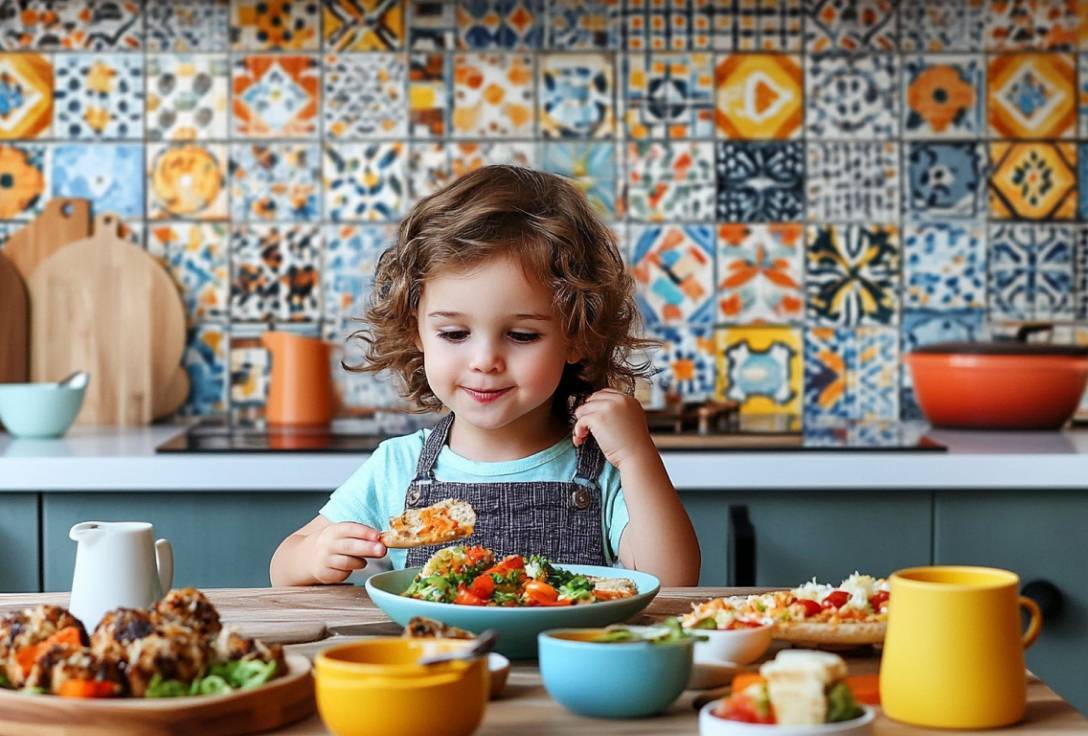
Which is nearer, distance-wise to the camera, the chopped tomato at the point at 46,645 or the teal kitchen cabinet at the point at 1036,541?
the chopped tomato at the point at 46,645

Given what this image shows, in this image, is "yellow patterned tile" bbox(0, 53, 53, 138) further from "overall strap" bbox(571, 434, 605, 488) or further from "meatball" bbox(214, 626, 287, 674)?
"meatball" bbox(214, 626, 287, 674)

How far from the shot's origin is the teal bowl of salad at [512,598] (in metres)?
0.92

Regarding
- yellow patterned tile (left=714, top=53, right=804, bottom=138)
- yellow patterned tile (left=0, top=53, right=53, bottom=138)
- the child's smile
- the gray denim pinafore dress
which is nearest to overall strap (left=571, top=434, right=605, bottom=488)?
the gray denim pinafore dress

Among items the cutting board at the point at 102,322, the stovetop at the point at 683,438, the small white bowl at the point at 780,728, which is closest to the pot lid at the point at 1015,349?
the stovetop at the point at 683,438

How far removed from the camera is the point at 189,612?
2.83ft

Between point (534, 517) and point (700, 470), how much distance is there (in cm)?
54

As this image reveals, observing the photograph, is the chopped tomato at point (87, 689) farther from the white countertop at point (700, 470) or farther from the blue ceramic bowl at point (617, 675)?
the white countertop at point (700, 470)

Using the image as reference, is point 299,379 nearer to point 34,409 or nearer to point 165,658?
point 34,409

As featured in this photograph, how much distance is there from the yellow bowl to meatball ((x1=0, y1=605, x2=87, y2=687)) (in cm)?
21

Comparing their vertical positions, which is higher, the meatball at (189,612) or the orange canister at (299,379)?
the orange canister at (299,379)

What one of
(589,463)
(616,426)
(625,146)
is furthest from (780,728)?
(625,146)

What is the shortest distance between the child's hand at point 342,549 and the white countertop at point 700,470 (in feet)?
2.35

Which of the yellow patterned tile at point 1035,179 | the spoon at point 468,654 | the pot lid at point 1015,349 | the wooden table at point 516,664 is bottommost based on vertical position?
the wooden table at point 516,664

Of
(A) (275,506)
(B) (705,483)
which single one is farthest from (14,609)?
(B) (705,483)
